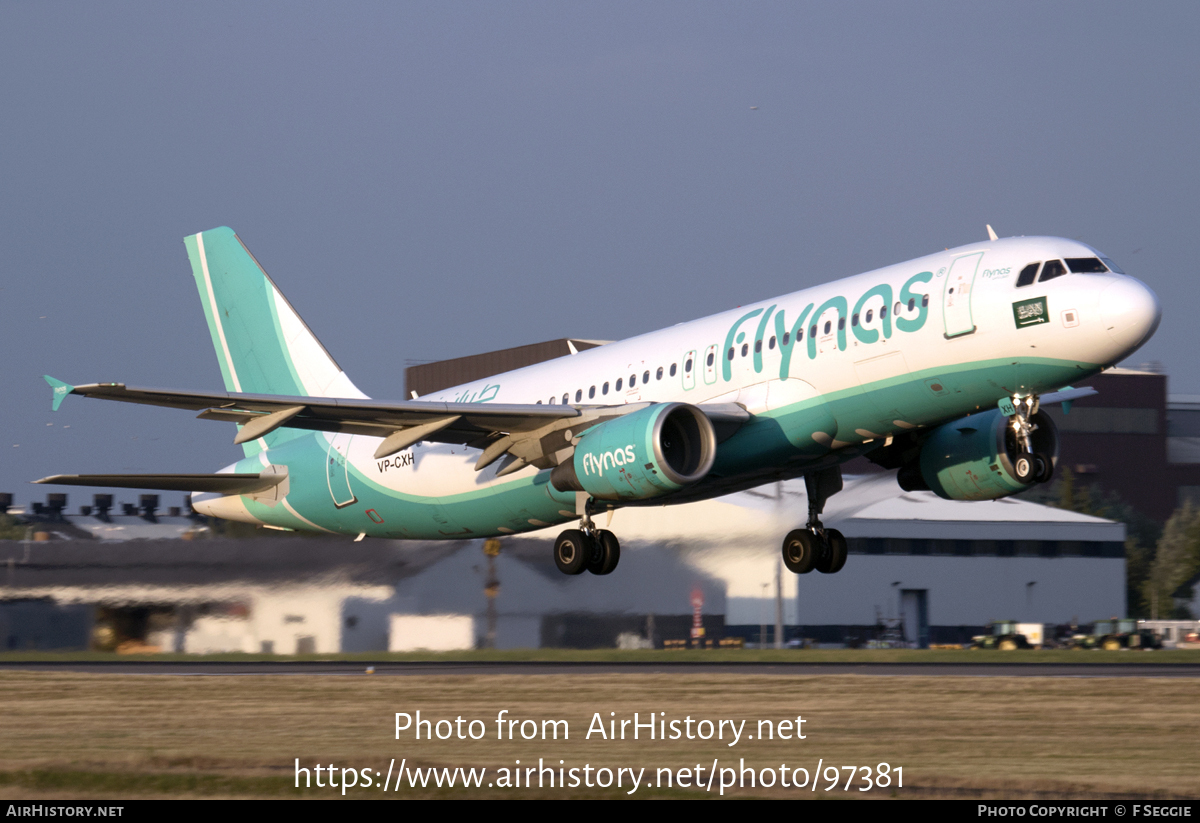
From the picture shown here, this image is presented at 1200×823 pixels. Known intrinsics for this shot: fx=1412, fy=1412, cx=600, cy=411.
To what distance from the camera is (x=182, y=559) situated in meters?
36.9

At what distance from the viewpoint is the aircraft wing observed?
2569cm

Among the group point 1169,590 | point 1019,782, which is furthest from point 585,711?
point 1169,590

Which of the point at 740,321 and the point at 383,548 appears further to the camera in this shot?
the point at 383,548

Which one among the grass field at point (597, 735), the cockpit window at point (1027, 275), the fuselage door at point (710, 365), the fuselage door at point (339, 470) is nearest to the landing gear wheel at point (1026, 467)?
the cockpit window at point (1027, 275)

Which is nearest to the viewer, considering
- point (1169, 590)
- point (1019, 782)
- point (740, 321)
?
point (1019, 782)

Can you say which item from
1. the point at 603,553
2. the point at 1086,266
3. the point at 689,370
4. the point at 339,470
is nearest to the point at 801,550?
the point at 603,553

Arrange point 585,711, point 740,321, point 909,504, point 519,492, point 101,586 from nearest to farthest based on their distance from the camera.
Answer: point 585,711, point 740,321, point 519,492, point 101,586, point 909,504

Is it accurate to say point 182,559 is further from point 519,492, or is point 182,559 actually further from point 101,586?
point 519,492

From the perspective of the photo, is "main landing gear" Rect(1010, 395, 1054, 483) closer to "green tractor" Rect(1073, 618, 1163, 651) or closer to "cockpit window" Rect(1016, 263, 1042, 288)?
"cockpit window" Rect(1016, 263, 1042, 288)

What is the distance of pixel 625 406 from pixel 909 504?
122 ft

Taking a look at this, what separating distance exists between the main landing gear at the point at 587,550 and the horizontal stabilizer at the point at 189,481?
917 centimetres

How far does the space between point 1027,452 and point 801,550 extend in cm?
644

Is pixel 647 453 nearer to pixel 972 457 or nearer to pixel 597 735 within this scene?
pixel 597 735

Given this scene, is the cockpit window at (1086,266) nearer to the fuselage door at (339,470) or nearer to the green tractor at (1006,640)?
the fuselage door at (339,470)
